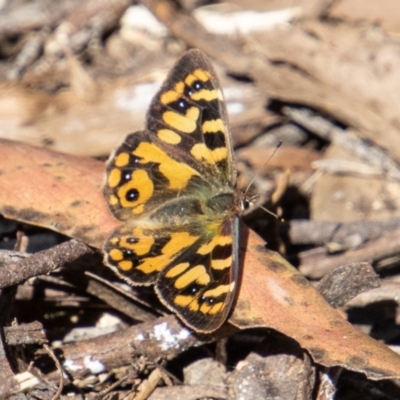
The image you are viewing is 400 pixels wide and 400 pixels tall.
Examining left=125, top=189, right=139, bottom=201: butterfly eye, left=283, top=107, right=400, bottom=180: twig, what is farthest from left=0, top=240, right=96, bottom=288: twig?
left=283, top=107, right=400, bottom=180: twig

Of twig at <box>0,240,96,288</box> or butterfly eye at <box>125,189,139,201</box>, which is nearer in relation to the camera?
twig at <box>0,240,96,288</box>

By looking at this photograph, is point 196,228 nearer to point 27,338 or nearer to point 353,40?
point 27,338

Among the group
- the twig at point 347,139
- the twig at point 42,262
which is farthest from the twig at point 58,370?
the twig at point 347,139

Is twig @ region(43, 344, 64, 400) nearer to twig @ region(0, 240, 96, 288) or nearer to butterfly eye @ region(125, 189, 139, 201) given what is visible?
twig @ region(0, 240, 96, 288)

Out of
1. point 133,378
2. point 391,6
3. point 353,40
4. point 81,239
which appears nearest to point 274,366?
point 133,378

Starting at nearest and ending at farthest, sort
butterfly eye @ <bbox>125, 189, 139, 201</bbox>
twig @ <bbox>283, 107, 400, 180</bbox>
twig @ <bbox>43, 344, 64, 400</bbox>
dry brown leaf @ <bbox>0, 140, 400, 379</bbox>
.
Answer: dry brown leaf @ <bbox>0, 140, 400, 379</bbox> < twig @ <bbox>43, 344, 64, 400</bbox> < butterfly eye @ <bbox>125, 189, 139, 201</bbox> < twig @ <bbox>283, 107, 400, 180</bbox>

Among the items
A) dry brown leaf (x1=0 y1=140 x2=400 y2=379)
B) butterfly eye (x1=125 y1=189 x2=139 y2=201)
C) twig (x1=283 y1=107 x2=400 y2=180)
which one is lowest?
twig (x1=283 y1=107 x2=400 y2=180)

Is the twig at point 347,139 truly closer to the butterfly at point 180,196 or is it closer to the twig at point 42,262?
the butterfly at point 180,196
